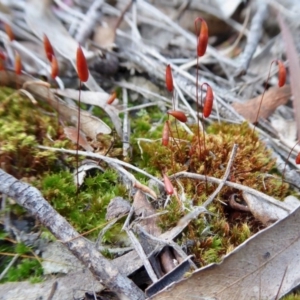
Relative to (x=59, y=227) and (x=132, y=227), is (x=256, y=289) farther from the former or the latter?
(x=59, y=227)

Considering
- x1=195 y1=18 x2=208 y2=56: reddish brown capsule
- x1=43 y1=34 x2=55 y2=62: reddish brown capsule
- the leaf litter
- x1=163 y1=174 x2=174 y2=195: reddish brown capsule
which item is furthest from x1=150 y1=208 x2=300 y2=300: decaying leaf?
x1=43 y1=34 x2=55 y2=62: reddish brown capsule

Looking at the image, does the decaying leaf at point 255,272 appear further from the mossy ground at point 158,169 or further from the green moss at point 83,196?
the green moss at point 83,196

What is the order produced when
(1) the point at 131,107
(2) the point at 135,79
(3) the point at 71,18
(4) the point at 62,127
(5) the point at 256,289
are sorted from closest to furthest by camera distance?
(5) the point at 256,289 → (4) the point at 62,127 → (1) the point at 131,107 → (2) the point at 135,79 → (3) the point at 71,18

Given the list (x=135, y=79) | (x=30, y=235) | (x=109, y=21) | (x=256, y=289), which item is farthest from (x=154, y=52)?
(x=256, y=289)

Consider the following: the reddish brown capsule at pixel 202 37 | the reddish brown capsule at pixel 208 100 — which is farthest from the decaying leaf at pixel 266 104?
the reddish brown capsule at pixel 202 37

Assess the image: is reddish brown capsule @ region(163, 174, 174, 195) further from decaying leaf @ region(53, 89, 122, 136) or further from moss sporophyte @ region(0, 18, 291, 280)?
decaying leaf @ region(53, 89, 122, 136)

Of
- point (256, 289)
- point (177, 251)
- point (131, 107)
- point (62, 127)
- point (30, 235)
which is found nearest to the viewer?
point (256, 289)
